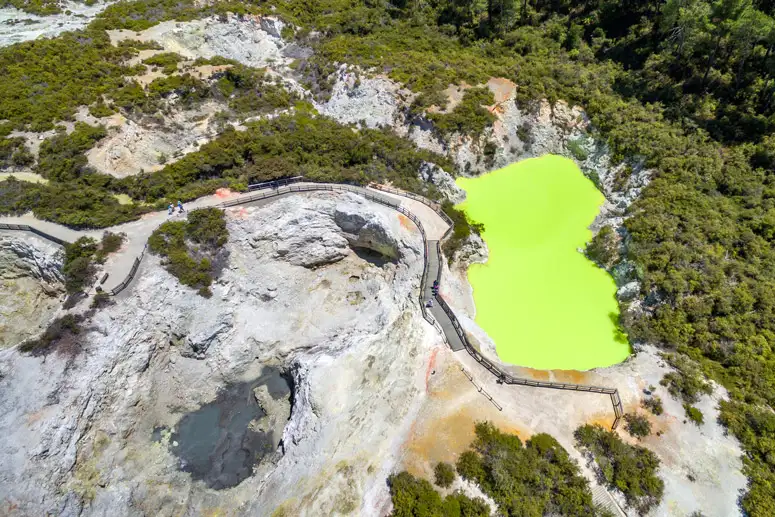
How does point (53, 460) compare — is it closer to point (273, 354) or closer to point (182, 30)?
point (273, 354)

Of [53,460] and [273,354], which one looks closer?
[53,460]

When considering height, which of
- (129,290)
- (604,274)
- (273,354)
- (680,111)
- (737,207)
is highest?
(680,111)

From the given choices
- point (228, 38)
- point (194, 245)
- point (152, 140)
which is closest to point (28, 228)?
point (194, 245)

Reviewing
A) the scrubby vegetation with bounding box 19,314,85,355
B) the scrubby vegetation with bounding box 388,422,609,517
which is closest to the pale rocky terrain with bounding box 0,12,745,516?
the scrubby vegetation with bounding box 19,314,85,355

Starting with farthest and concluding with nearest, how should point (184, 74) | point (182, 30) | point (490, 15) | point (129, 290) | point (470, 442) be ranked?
1. point (490, 15)
2. point (182, 30)
3. point (184, 74)
4. point (129, 290)
5. point (470, 442)

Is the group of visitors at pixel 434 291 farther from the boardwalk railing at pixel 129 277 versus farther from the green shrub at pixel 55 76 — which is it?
the green shrub at pixel 55 76

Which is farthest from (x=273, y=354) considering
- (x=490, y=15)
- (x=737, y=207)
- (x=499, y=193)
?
(x=490, y=15)
